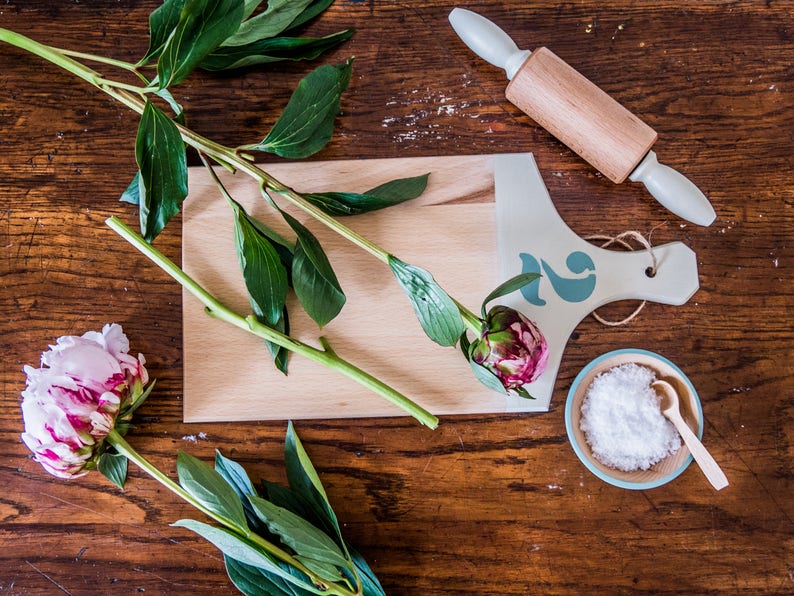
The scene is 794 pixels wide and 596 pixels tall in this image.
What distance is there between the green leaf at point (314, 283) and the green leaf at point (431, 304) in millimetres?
79

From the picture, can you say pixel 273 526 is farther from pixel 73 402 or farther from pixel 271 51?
pixel 271 51

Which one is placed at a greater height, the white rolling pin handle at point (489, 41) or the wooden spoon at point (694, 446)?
the white rolling pin handle at point (489, 41)

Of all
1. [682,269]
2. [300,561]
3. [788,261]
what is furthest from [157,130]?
[788,261]

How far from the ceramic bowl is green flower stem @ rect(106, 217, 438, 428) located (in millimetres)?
165

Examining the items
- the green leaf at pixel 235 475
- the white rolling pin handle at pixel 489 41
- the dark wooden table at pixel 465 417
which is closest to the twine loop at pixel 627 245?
the dark wooden table at pixel 465 417

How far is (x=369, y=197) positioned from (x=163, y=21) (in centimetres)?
28

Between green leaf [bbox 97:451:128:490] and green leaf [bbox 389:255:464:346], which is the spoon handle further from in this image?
green leaf [bbox 97:451:128:490]

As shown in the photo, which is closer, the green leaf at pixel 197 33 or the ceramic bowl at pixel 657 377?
the green leaf at pixel 197 33

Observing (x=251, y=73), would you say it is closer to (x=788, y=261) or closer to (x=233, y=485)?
(x=233, y=485)

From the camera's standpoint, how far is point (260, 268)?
706mm

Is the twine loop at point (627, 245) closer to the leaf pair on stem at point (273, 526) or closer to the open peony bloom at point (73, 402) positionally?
the leaf pair on stem at point (273, 526)

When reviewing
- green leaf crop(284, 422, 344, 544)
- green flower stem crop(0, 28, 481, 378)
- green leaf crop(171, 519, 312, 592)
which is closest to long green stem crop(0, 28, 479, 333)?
green flower stem crop(0, 28, 481, 378)

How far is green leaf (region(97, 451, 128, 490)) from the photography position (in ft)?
2.44

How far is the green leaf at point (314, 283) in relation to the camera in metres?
0.71
